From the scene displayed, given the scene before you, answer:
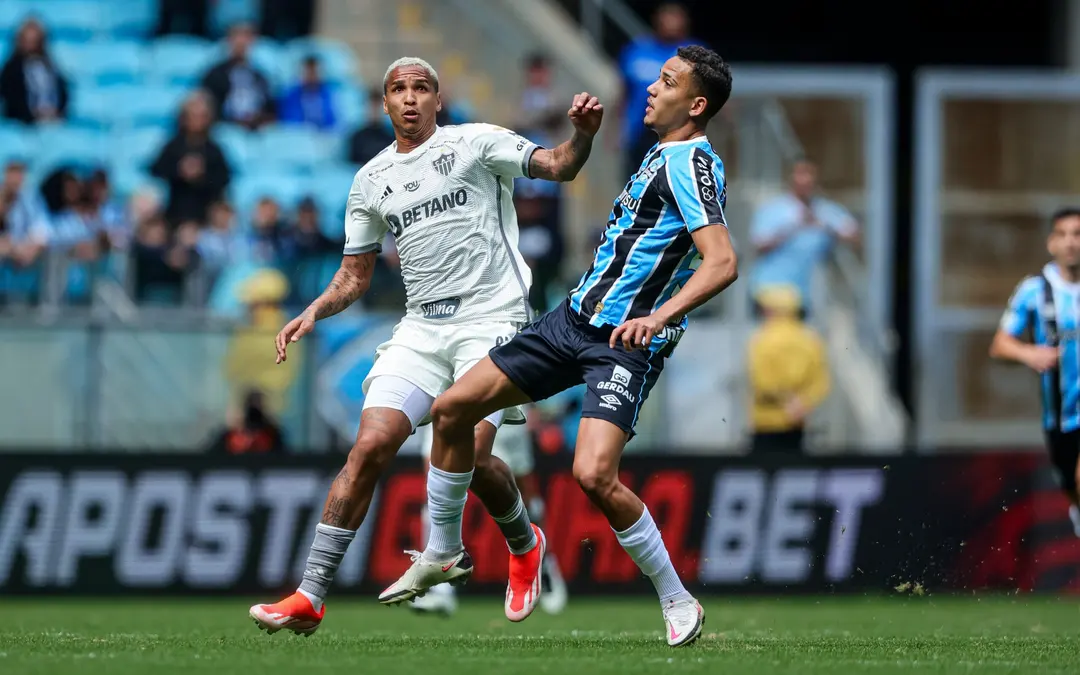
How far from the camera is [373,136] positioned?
51.1 ft

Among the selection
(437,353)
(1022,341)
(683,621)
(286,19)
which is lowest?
(683,621)

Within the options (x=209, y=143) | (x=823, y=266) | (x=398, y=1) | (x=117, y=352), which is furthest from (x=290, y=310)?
(x=398, y=1)

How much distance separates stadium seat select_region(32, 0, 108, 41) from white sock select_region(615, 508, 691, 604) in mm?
12197

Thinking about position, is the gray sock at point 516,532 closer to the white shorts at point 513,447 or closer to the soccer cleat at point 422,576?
the soccer cleat at point 422,576

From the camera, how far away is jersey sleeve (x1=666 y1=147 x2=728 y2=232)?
23.7ft

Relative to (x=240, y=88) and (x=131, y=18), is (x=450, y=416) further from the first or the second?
(x=131, y=18)

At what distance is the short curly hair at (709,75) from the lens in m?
7.50

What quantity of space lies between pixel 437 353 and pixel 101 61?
1054 cm

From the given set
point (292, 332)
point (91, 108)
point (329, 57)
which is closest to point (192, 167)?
point (91, 108)

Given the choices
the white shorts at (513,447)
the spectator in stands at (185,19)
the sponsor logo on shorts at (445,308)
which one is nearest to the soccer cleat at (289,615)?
the sponsor logo on shorts at (445,308)

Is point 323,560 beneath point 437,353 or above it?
beneath

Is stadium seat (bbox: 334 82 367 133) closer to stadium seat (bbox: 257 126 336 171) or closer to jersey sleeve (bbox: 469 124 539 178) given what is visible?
stadium seat (bbox: 257 126 336 171)

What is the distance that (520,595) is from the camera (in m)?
8.02

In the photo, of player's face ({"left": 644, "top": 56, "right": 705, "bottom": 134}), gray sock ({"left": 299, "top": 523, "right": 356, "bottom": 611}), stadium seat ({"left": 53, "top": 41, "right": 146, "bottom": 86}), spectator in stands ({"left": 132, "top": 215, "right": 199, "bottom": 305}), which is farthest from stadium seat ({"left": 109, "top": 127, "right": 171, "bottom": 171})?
player's face ({"left": 644, "top": 56, "right": 705, "bottom": 134})
